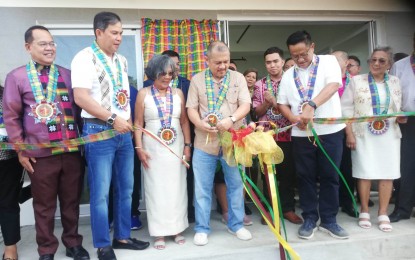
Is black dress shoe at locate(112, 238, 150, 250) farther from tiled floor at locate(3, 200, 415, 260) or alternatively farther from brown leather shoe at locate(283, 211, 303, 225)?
brown leather shoe at locate(283, 211, 303, 225)

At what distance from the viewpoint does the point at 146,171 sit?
127 inches

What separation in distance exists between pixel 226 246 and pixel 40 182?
1654 millimetres

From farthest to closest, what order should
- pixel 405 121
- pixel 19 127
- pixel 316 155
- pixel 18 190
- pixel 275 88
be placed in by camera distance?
pixel 275 88 < pixel 405 121 < pixel 316 155 < pixel 18 190 < pixel 19 127

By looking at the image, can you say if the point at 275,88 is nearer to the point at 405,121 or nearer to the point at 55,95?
the point at 405,121

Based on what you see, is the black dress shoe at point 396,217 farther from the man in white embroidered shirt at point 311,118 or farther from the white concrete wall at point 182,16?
the white concrete wall at point 182,16

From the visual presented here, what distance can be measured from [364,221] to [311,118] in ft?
4.14

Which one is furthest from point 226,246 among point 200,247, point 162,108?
point 162,108

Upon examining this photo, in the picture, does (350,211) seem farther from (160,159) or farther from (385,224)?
(160,159)

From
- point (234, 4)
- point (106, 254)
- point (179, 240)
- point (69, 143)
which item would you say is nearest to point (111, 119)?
point (69, 143)

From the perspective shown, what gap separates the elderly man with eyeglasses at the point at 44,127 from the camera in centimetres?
279

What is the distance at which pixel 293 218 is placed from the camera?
365 centimetres

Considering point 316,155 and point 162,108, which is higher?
point 162,108

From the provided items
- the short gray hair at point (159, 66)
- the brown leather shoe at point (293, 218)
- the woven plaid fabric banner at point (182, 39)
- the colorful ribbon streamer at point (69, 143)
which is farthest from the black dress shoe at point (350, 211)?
the colorful ribbon streamer at point (69, 143)

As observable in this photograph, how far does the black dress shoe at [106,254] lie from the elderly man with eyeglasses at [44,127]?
15cm
